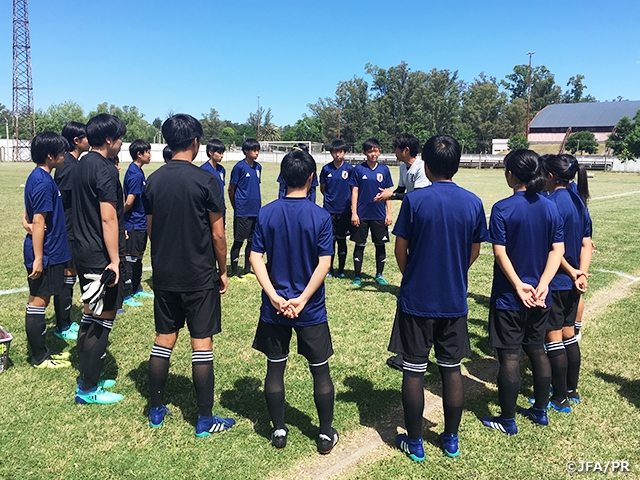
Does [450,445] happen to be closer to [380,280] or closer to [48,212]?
[48,212]

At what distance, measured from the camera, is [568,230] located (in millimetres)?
3867

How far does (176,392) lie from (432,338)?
228 cm

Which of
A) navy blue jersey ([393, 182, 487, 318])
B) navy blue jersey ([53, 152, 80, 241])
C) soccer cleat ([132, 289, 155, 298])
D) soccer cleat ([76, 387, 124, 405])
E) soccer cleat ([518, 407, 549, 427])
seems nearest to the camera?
navy blue jersey ([393, 182, 487, 318])

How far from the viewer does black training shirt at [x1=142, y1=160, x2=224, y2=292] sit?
10.5 feet

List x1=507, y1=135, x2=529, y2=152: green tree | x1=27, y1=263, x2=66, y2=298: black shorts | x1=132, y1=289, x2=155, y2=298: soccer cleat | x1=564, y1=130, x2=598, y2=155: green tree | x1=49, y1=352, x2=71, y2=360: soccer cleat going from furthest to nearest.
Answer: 1. x1=507, y1=135, x2=529, y2=152: green tree
2. x1=564, y1=130, x2=598, y2=155: green tree
3. x1=132, y1=289, x2=155, y2=298: soccer cleat
4. x1=49, y1=352, x2=71, y2=360: soccer cleat
5. x1=27, y1=263, x2=66, y2=298: black shorts

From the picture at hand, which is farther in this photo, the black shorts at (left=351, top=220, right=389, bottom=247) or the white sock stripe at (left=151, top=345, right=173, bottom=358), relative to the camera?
the black shorts at (left=351, top=220, right=389, bottom=247)

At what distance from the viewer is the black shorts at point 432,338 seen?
10.4 feet

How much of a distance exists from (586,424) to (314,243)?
2.59m

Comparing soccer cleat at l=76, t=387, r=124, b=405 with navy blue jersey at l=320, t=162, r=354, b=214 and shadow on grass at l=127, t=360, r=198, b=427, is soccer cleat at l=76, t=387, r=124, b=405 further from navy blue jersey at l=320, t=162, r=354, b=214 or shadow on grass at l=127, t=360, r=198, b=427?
navy blue jersey at l=320, t=162, r=354, b=214

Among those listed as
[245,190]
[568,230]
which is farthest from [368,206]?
[568,230]

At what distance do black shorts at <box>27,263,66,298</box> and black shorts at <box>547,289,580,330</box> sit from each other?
14.2 ft

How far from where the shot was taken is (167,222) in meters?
3.24

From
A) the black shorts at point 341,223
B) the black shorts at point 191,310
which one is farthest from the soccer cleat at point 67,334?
the black shorts at point 341,223

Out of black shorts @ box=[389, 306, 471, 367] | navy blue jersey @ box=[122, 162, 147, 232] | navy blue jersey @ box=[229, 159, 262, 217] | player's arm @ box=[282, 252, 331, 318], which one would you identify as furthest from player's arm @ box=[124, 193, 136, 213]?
black shorts @ box=[389, 306, 471, 367]
